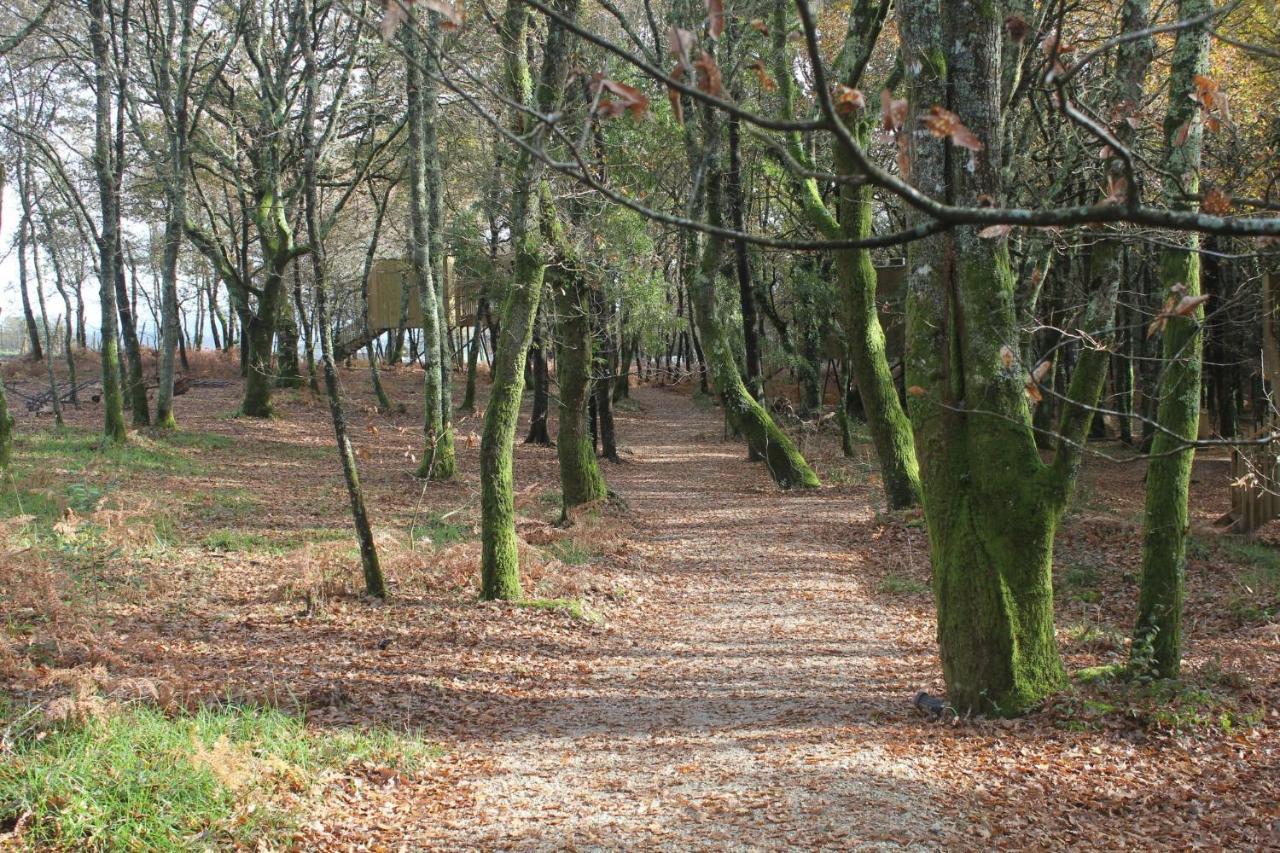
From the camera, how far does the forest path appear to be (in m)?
4.65

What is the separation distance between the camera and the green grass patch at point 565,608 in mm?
9117

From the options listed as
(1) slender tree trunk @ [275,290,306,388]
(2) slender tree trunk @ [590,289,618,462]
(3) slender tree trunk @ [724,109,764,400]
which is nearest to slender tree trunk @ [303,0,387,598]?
(2) slender tree trunk @ [590,289,618,462]

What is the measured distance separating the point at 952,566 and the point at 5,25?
19.0 meters

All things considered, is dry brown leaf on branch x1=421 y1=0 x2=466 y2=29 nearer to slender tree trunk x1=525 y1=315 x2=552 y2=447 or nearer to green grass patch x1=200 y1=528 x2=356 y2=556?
green grass patch x1=200 y1=528 x2=356 y2=556

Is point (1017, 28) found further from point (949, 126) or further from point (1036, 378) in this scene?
point (1036, 378)

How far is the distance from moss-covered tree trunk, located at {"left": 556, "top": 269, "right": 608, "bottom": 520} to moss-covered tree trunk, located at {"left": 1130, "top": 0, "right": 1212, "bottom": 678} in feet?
27.2

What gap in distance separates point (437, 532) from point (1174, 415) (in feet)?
28.9

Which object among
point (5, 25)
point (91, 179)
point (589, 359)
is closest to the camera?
point (589, 359)

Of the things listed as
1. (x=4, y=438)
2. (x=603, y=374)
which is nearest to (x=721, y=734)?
(x=4, y=438)

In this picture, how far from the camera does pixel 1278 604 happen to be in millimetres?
9125

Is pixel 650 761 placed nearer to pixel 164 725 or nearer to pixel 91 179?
pixel 164 725

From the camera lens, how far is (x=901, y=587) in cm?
1056

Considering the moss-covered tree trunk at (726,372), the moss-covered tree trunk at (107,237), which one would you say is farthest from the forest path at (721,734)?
the moss-covered tree trunk at (107,237)

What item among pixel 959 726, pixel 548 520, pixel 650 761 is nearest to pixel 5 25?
pixel 548 520
